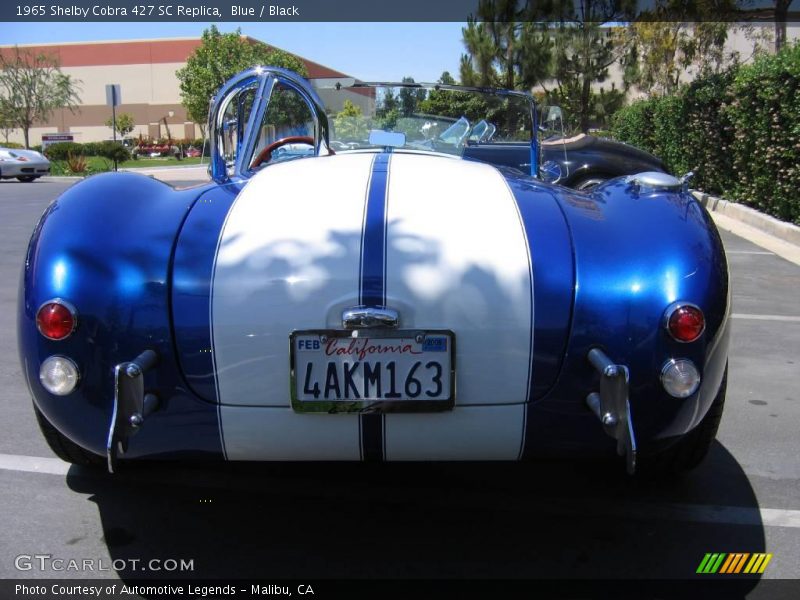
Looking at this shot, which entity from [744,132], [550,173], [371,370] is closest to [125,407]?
[371,370]

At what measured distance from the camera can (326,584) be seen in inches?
91.8

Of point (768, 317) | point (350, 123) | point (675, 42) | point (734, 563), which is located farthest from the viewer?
point (675, 42)

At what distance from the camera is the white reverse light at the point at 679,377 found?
2236mm

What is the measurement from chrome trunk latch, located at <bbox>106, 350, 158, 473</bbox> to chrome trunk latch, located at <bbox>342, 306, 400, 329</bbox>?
0.56 metres

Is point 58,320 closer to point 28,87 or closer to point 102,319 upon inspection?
point 102,319

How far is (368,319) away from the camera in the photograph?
2.19 m

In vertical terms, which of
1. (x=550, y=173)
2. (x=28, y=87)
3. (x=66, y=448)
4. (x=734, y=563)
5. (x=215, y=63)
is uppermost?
(x=215, y=63)

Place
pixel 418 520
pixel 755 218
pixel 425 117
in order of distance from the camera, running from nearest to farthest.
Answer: pixel 418 520
pixel 425 117
pixel 755 218

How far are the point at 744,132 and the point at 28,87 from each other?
4459 centimetres

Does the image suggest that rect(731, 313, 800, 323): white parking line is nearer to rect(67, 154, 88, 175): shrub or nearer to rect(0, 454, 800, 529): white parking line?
rect(0, 454, 800, 529): white parking line

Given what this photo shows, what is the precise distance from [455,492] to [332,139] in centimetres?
198

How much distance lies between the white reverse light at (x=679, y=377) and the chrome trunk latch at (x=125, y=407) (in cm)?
141

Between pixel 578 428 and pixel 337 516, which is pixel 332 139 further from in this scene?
pixel 578 428

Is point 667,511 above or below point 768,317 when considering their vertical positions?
below
